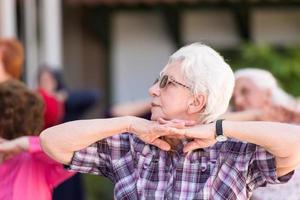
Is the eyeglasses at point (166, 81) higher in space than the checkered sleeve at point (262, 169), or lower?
higher

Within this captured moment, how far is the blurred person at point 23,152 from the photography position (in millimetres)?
4000

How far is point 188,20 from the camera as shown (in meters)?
11.1

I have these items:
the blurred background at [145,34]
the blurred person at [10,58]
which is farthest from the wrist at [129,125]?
the blurred background at [145,34]

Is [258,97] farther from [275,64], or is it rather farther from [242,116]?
[275,64]

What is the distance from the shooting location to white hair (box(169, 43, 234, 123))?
3.63 metres

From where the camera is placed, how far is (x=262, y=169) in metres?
3.61

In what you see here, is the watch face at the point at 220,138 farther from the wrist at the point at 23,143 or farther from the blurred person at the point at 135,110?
the blurred person at the point at 135,110

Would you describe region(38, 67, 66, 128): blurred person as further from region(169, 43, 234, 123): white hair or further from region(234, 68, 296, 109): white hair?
region(169, 43, 234, 123): white hair

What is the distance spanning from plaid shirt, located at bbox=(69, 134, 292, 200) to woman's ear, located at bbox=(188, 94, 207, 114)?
144mm

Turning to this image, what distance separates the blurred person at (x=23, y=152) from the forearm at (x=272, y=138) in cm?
74

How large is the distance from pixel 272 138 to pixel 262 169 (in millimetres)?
135

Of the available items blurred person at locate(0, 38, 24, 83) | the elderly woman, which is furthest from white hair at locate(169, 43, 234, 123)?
blurred person at locate(0, 38, 24, 83)

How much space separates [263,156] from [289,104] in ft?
6.44

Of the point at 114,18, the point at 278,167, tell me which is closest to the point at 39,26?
the point at 114,18
